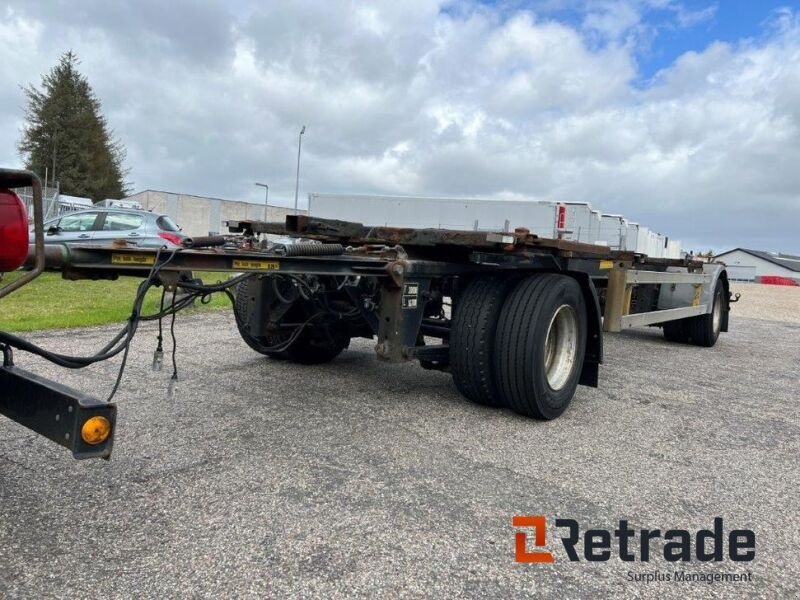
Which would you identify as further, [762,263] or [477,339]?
[762,263]

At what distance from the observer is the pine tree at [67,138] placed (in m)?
37.5

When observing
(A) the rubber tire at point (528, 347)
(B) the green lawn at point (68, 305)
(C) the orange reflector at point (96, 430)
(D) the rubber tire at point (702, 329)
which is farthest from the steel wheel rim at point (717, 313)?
(C) the orange reflector at point (96, 430)

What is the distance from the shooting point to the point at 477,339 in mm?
4566

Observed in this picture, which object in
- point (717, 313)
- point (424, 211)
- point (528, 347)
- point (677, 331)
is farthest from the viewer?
point (424, 211)

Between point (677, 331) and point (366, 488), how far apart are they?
772 cm

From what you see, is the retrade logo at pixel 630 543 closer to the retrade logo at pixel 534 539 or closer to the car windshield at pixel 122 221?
the retrade logo at pixel 534 539

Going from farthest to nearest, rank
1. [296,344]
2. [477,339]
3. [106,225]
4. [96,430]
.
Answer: [106,225], [296,344], [477,339], [96,430]

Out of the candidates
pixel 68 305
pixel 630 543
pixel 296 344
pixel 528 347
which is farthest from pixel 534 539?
pixel 68 305

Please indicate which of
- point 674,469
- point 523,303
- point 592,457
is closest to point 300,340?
point 523,303

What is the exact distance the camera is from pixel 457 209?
75.7 feet

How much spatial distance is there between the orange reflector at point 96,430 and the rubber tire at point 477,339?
9.07ft

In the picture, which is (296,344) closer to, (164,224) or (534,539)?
(534,539)

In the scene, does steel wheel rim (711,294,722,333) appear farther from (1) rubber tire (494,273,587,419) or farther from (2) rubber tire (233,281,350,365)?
(2) rubber tire (233,281,350,365)

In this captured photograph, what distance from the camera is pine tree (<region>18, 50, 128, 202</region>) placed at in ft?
123
